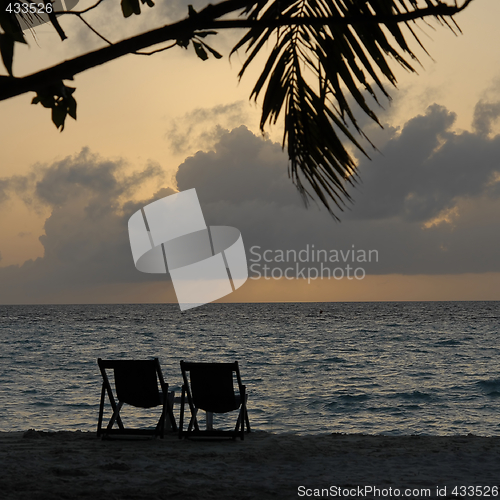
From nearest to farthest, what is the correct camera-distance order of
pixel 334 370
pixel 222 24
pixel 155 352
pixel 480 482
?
pixel 222 24
pixel 480 482
pixel 334 370
pixel 155 352

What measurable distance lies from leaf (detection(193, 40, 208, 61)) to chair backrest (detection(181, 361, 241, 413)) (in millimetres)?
3924

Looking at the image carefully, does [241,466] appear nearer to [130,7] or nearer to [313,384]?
[130,7]

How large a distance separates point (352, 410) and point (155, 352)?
64.1 feet

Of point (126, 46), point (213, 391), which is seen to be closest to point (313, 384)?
point (213, 391)

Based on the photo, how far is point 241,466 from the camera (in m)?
4.48

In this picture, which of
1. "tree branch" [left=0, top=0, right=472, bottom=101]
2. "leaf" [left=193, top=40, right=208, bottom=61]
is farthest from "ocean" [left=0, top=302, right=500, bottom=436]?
"tree branch" [left=0, top=0, right=472, bottom=101]

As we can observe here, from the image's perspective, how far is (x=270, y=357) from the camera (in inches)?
1089

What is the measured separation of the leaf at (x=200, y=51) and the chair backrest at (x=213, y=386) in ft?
12.9

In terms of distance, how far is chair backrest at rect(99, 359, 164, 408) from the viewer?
5.81 meters

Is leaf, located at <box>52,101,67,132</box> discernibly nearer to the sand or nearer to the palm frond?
the palm frond

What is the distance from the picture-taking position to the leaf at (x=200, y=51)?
240cm

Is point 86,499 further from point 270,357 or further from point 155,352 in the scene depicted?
point 155,352

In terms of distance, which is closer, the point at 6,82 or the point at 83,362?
the point at 6,82

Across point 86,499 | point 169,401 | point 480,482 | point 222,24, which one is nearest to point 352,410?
point 169,401
